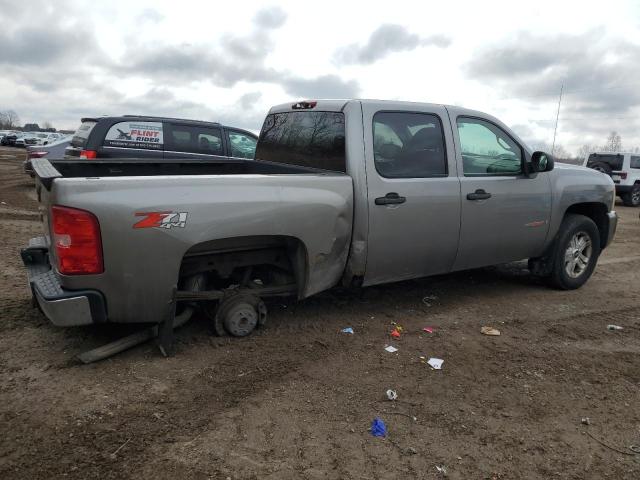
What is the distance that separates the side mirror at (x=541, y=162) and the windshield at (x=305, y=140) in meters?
2.07

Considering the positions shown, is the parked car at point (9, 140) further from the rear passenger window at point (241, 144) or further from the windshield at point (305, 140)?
the windshield at point (305, 140)

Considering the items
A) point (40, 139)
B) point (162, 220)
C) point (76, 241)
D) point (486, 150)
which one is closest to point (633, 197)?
point (486, 150)

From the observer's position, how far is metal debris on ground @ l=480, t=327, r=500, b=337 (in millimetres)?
4445

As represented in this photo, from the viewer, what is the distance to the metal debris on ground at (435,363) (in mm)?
3760

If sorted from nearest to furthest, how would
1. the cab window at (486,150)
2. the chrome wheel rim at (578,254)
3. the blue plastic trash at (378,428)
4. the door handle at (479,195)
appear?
the blue plastic trash at (378,428), the door handle at (479,195), the cab window at (486,150), the chrome wheel rim at (578,254)

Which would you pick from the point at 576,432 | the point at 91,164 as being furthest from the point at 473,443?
the point at 91,164

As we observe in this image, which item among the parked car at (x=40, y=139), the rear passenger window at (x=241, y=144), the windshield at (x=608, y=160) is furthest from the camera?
the parked car at (x=40, y=139)

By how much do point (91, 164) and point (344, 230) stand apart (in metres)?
2.34

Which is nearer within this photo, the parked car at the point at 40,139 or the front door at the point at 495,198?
the front door at the point at 495,198

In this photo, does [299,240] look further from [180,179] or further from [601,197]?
[601,197]

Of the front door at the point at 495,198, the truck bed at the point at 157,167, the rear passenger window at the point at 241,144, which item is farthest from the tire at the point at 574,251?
the rear passenger window at the point at 241,144

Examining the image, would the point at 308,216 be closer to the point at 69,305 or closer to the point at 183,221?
the point at 183,221

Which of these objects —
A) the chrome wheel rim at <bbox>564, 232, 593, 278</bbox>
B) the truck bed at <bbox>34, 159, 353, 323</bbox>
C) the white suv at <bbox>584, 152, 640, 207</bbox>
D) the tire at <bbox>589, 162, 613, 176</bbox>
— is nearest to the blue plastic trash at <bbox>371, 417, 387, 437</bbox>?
the truck bed at <bbox>34, 159, 353, 323</bbox>

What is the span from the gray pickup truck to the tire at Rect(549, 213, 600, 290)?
0.02 meters
